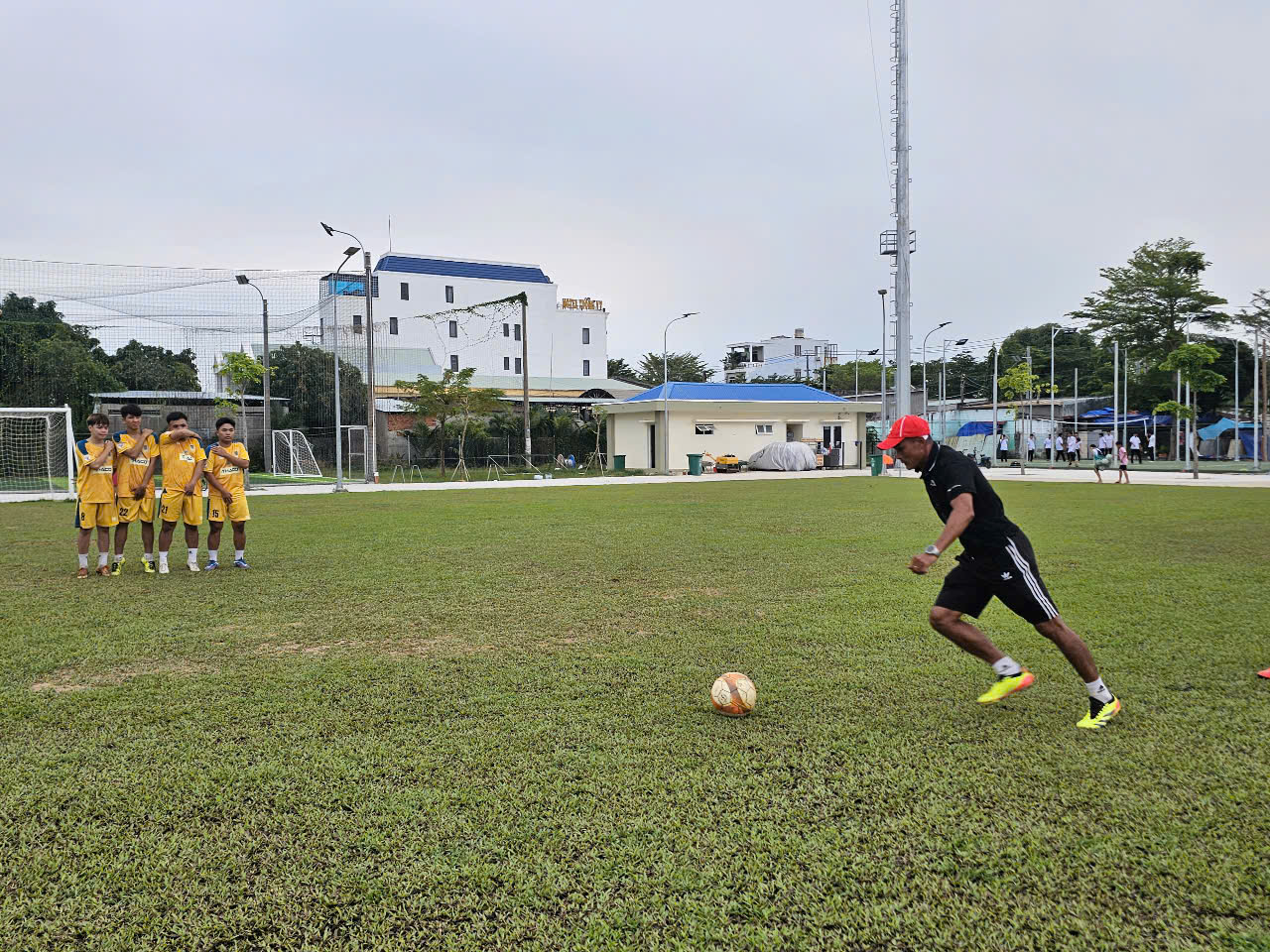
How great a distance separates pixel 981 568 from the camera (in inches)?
204

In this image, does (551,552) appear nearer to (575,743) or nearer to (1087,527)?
(575,743)

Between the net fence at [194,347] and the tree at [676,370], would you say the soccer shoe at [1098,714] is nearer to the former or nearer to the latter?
the net fence at [194,347]

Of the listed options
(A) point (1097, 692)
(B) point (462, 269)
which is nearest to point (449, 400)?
(A) point (1097, 692)

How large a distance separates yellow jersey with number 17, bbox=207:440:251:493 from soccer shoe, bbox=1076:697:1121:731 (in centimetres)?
935

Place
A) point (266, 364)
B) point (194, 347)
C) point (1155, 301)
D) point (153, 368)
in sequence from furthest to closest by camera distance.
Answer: point (1155, 301)
point (153, 368)
point (266, 364)
point (194, 347)

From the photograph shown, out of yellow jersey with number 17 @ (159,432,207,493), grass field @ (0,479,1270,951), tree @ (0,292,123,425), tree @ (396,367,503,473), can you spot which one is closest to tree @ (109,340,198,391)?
tree @ (0,292,123,425)

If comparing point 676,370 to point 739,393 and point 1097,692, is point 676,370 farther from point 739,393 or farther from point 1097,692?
point 1097,692

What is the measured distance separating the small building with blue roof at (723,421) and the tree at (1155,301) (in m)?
19.7

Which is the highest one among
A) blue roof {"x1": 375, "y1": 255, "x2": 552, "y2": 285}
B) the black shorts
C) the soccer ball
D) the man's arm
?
blue roof {"x1": 375, "y1": 255, "x2": 552, "y2": 285}

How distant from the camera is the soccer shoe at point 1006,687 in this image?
5395 millimetres

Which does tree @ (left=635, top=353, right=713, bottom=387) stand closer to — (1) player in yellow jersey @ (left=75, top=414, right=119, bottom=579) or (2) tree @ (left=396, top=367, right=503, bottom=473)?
(2) tree @ (left=396, top=367, right=503, bottom=473)

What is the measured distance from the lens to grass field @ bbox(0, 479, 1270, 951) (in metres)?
3.09

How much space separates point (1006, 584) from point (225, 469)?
9.16 m

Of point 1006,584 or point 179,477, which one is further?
point 179,477
